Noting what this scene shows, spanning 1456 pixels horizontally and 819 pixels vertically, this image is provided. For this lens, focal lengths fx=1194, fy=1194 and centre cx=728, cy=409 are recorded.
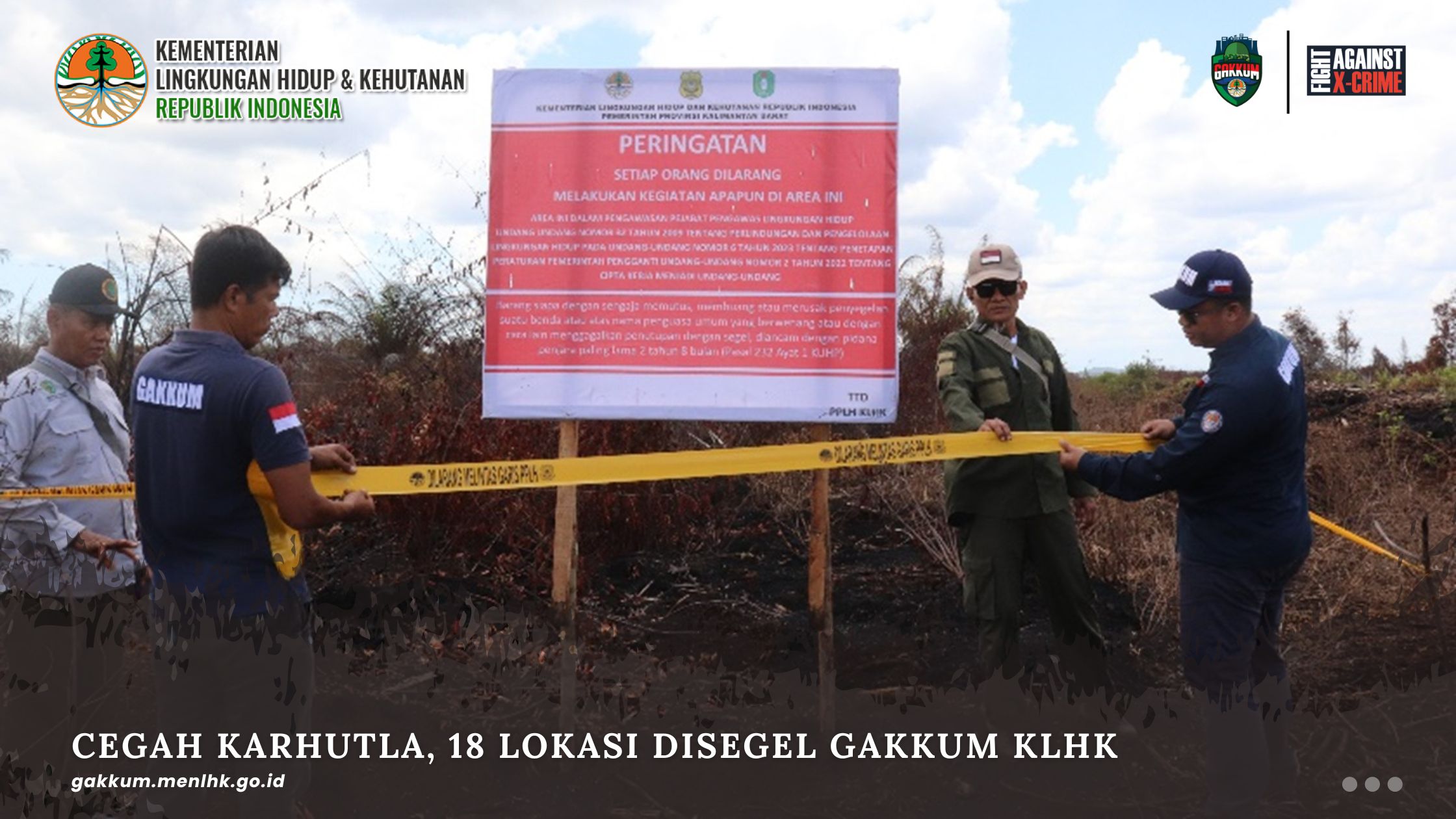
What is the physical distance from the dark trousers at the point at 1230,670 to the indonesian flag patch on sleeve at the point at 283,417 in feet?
9.94

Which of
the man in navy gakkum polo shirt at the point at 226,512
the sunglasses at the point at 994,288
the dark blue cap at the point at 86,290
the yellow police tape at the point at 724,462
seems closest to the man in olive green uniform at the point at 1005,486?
the sunglasses at the point at 994,288

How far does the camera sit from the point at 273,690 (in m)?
3.34

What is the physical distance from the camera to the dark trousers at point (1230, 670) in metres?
4.11

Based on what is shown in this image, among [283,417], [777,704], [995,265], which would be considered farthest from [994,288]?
[283,417]

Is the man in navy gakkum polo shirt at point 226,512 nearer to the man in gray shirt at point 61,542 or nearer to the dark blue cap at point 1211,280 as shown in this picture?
the man in gray shirt at point 61,542

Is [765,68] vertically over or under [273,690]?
over

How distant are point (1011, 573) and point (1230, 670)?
1047 mm

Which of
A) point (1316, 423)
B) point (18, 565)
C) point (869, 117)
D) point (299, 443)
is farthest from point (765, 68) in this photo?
point (1316, 423)

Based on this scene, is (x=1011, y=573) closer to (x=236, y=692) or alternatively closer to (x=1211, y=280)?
(x=1211, y=280)

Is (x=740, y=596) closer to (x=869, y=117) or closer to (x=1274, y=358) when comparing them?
(x=869, y=117)

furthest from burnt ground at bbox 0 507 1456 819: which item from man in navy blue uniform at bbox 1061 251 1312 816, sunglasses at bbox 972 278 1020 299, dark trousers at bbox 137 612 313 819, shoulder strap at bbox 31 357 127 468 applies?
sunglasses at bbox 972 278 1020 299

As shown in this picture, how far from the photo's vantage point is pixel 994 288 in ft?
16.5

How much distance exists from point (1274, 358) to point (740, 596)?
12.2 ft

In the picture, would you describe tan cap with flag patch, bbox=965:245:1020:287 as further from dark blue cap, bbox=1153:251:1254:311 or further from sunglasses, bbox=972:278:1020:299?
dark blue cap, bbox=1153:251:1254:311
